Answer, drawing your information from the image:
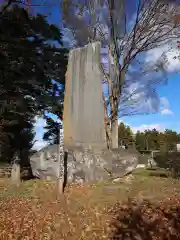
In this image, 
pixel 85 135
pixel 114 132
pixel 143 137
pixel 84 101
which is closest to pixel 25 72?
pixel 84 101

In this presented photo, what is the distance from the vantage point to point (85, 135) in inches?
386

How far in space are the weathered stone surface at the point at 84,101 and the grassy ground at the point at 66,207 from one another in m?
1.65

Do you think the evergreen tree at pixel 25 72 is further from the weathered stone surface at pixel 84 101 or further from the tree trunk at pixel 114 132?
the tree trunk at pixel 114 132

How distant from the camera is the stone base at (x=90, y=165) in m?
9.33

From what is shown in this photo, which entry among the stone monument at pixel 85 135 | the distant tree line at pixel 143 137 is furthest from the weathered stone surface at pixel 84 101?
the distant tree line at pixel 143 137

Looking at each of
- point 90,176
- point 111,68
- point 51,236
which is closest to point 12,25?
point 111,68

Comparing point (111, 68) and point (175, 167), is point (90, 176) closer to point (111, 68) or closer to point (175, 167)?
point (175, 167)

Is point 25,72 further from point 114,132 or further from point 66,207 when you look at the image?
point 66,207

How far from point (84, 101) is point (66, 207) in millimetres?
3964

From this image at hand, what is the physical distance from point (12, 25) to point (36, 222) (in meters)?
8.69

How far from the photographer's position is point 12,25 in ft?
39.7

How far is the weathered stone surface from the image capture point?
9805mm

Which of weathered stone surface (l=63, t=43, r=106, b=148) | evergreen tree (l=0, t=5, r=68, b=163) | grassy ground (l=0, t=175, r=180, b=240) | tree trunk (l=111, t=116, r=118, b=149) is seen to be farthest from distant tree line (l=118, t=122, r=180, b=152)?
grassy ground (l=0, t=175, r=180, b=240)

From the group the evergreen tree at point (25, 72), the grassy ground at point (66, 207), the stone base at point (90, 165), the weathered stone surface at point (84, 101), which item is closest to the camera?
the grassy ground at point (66, 207)
